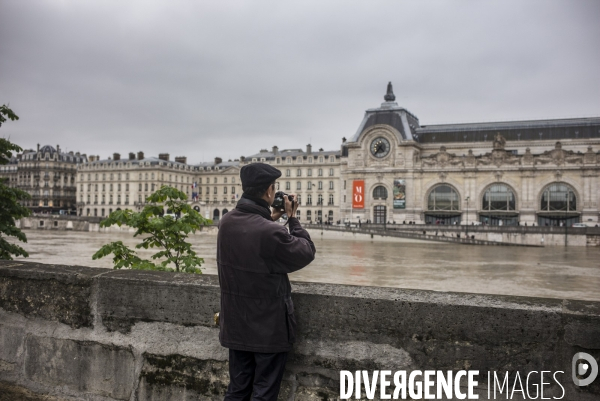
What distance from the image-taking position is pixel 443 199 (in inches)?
2763

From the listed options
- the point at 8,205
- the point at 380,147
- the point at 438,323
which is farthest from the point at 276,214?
the point at 380,147

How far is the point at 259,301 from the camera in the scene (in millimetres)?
2650

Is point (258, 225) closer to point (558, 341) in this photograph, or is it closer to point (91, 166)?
point (558, 341)

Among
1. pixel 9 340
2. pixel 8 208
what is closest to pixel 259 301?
pixel 9 340

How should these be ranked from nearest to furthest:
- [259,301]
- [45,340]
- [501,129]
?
[259,301], [45,340], [501,129]

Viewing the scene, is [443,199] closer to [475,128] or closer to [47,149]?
[475,128]

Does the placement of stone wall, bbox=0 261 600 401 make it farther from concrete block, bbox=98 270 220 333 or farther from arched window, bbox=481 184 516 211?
arched window, bbox=481 184 516 211

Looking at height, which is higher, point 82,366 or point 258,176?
point 258,176

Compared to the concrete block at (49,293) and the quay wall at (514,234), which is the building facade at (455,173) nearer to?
the quay wall at (514,234)

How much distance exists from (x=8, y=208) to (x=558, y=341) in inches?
395

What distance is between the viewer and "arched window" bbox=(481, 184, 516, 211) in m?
67.4

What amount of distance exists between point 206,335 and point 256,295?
0.75 metres

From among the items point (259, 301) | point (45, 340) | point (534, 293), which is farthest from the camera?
point (534, 293)

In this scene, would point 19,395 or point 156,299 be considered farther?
point 19,395
